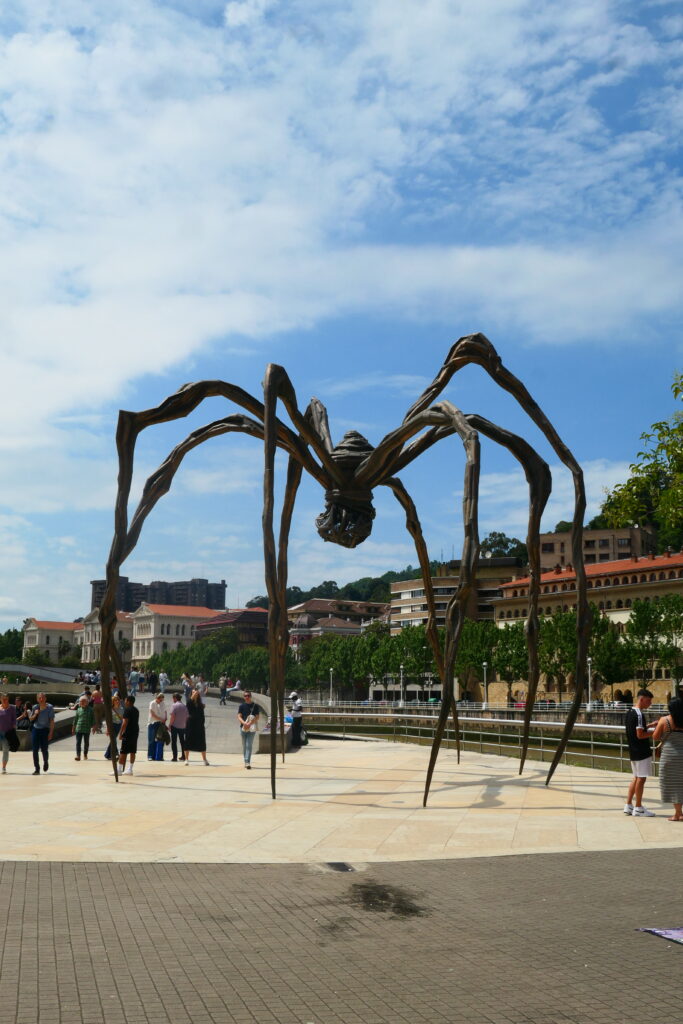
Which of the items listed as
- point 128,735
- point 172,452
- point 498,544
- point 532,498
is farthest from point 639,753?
point 498,544

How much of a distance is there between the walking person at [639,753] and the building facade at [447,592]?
100 metres

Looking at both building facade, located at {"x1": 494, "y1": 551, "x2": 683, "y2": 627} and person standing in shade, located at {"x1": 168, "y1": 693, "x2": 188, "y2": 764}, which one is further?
building facade, located at {"x1": 494, "y1": 551, "x2": 683, "y2": 627}

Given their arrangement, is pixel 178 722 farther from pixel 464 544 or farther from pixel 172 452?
pixel 464 544

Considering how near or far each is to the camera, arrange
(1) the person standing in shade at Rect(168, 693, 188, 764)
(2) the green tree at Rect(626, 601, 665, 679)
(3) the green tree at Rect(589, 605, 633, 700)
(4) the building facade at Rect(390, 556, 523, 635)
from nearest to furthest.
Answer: (1) the person standing in shade at Rect(168, 693, 188, 764)
(2) the green tree at Rect(626, 601, 665, 679)
(3) the green tree at Rect(589, 605, 633, 700)
(4) the building facade at Rect(390, 556, 523, 635)

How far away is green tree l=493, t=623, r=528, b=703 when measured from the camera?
80250mm

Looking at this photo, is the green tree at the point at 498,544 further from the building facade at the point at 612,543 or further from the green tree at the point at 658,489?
the green tree at the point at 658,489

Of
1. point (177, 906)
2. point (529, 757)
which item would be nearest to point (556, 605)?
point (529, 757)

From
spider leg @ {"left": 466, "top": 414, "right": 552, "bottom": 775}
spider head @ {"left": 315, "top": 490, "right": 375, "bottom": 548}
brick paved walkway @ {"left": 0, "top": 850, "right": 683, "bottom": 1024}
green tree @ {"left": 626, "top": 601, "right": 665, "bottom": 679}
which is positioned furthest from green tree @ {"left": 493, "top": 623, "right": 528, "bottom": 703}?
brick paved walkway @ {"left": 0, "top": 850, "right": 683, "bottom": 1024}

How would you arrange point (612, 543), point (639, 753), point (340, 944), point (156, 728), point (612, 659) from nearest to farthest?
point (340, 944) < point (639, 753) < point (156, 728) < point (612, 659) < point (612, 543)

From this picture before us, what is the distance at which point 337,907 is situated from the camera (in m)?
7.15

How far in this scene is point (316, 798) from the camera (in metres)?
13.3

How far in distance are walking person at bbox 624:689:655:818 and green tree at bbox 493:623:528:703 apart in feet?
222

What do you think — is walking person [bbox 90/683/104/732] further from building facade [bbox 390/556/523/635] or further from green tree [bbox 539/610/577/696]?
building facade [bbox 390/556/523/635]

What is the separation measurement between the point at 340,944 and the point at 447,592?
4357 inches
